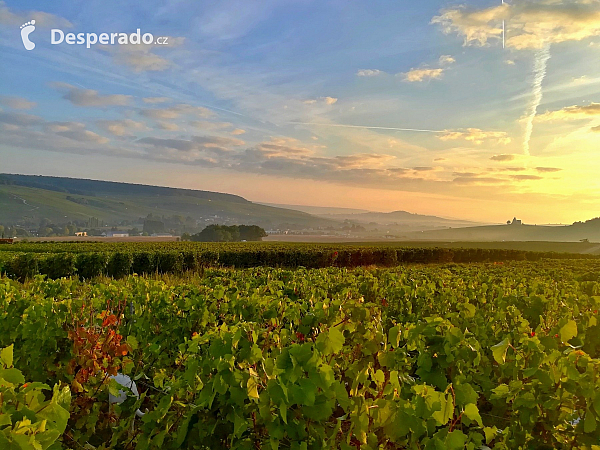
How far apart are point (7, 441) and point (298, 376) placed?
1068 millimetres

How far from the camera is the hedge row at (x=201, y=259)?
60.8 ft

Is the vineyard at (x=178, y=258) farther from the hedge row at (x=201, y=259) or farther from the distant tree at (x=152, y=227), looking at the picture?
the distant tree at (x=152, y=227)

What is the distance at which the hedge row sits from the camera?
1853 cm

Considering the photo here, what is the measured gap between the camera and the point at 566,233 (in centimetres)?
13262

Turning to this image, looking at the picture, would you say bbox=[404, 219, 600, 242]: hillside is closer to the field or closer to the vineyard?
the vineyard

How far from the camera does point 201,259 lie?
77.5 feet

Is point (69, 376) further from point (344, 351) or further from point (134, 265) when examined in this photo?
point (134, 265)

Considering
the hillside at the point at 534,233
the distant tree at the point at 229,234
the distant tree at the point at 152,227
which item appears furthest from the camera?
the distant tree at the point at 152,227

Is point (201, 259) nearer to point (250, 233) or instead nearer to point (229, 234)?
point (229, 234)

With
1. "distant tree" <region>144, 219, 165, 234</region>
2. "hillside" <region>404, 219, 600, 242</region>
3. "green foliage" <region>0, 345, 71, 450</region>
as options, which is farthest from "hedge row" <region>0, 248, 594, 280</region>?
"distant tree" <region>144, 219, 165, 234</region>

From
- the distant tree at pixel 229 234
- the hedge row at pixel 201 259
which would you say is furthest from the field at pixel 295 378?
the distant tree at pixel 229 234

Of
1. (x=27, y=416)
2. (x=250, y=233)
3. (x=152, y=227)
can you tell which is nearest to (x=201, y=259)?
(x=27, y=416)

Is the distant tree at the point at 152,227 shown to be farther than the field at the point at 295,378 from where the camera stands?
Yes

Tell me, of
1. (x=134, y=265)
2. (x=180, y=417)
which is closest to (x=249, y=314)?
(x=180, y=417)
